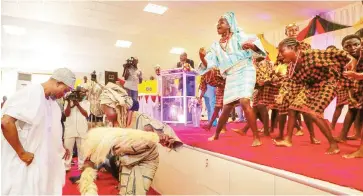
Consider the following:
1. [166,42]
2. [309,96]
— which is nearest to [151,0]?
[166,42]

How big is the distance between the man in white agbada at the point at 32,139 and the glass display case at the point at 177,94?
3582 mm

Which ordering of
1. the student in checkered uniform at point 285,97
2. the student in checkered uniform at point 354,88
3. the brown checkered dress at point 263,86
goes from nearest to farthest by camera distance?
the student in checkered uniform at point 354,88 → the student in checkered uniform at point 285,97 → the brown checkered dress at point 263,86

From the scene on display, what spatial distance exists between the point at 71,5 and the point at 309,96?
599 centimetres

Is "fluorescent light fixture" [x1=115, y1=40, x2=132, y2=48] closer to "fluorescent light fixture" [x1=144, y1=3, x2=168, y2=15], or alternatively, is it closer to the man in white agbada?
"fluorescent light fixture" [x1=144, y1=3, x2=168, y2=15]

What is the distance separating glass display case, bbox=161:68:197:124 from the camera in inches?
230

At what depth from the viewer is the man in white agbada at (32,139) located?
6.67 feet

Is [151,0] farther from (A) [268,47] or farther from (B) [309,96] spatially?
(B) [309,96]

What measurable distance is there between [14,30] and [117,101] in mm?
7884

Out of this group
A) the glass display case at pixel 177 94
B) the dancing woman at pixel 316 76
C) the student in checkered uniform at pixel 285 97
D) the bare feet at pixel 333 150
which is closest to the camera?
the bare feet at pixel 333 150

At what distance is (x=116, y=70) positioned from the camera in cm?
1162

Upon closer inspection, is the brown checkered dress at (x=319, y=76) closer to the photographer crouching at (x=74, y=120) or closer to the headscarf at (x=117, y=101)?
the headscarf at (x=117, y=101)

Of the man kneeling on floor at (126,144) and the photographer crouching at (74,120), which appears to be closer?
the man kneeling on floor at (126,144)

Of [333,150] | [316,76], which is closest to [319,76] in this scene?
[316,76]

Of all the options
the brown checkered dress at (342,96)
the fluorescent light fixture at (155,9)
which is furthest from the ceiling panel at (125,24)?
the brown checkered dress at (342,96)
